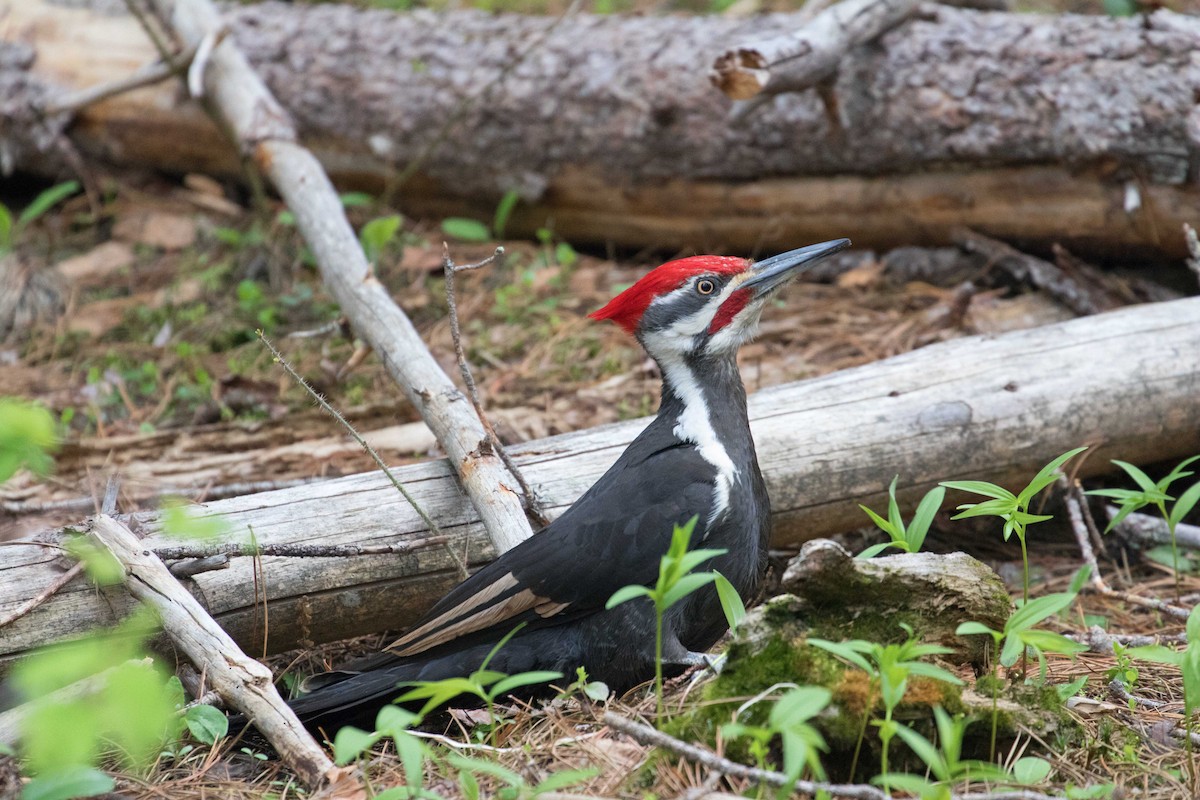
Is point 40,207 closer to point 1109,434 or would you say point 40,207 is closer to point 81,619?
point 81,619

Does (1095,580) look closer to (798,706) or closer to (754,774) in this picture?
(754,774)

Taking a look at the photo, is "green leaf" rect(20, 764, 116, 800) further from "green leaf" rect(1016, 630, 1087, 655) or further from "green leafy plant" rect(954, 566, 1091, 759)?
"green leaf" rect(1016, 630, 1087, 655)

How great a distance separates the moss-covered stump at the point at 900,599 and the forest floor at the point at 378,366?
296 millimetres

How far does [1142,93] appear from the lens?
437 cm

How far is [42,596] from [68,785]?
74cm

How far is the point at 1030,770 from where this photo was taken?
2.13 metres

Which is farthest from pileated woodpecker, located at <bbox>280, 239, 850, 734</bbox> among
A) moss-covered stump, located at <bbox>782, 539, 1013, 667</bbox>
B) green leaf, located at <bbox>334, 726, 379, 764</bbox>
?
green leaf, located at <bbox>334, 726, 379, 764</bbox>

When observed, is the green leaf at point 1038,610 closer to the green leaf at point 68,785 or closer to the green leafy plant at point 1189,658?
the green leafy plant at point 1189,658

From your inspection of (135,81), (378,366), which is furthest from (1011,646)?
(135,81)

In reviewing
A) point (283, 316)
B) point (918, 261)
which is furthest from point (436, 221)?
point (918, 261)

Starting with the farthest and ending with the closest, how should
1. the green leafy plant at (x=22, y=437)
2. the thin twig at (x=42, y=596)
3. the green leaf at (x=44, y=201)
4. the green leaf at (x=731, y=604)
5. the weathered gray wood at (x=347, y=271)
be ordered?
the green leaf at (x=44, y=201)
the weathered gray wood at (x=347, y=271)
the thin twig at (x=42, y=596)
the green leaf at (x=731, y=604)
the green leafy plant at (x=22, y=437)

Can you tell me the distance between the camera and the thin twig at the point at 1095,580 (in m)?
3.00

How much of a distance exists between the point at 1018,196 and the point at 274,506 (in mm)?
3396

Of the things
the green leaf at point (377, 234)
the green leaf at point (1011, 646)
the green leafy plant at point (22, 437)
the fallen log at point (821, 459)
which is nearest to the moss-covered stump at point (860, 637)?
the green leaf at point (1011, 646)
